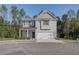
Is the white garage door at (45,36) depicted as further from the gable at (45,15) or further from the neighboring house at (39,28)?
the gable at (45,15)

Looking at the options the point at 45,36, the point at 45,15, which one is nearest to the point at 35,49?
the point at 45,36

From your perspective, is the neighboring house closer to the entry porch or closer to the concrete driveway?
the entry porch

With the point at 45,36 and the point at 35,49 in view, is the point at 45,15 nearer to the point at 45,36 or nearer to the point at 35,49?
the point at 45,36

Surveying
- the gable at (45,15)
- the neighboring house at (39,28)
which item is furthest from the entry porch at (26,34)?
the gable at (45,15)

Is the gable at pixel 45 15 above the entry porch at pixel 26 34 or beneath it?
above

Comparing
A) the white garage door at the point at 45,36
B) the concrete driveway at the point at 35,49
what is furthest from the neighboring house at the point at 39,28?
the concrete driveway at the point at 35,49

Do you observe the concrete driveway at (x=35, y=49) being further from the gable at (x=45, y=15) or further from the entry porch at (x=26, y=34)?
the gable at (x=45, y=15)

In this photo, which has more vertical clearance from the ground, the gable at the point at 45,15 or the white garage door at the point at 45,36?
the gable at the point at 45,15

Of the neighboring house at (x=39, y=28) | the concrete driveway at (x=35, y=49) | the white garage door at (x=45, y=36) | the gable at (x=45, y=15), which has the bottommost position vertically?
the concrete driveway at (x=35, y=49)

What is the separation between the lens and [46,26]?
109188mm

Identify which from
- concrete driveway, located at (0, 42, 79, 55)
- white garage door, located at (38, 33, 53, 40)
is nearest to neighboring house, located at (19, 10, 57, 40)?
white garage door, located at (38, 33, 53, 40)

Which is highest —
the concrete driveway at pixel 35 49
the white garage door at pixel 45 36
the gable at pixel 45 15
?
the gable at pixel 45 15
